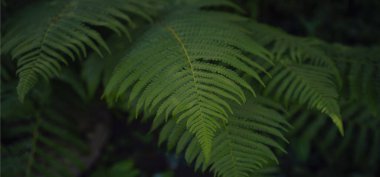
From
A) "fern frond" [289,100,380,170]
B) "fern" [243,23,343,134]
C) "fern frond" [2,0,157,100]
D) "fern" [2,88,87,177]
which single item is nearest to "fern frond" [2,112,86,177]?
"fern" [2,88,87,177]

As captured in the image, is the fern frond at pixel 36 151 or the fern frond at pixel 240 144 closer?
the fern frond at pixel 240 144

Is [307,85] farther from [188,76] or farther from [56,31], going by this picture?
[56,31]

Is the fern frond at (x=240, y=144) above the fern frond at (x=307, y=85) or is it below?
below

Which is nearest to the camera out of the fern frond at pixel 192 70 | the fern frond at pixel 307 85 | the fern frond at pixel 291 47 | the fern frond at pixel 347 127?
the fern frond at pixel 192 70

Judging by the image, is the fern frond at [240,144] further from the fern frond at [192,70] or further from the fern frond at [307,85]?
the fern frond at [307,85]

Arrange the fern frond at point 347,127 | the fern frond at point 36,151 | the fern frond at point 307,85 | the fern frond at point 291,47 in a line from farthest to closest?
the fern frond at point 347,127 → the fern frond at point 36,151 → the fern frond at point 291,47 → the fern frond at point 307,85

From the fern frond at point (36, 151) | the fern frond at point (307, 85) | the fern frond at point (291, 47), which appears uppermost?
the fern frond at point (291, 47)

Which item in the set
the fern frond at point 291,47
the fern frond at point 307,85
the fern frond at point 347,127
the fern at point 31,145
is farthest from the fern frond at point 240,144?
the fern at point 31,145

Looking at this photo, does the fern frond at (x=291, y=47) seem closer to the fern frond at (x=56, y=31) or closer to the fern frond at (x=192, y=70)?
the fern frond at (x=192, y=70)

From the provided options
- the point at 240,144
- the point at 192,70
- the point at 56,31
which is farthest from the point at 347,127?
the point at 56,31
